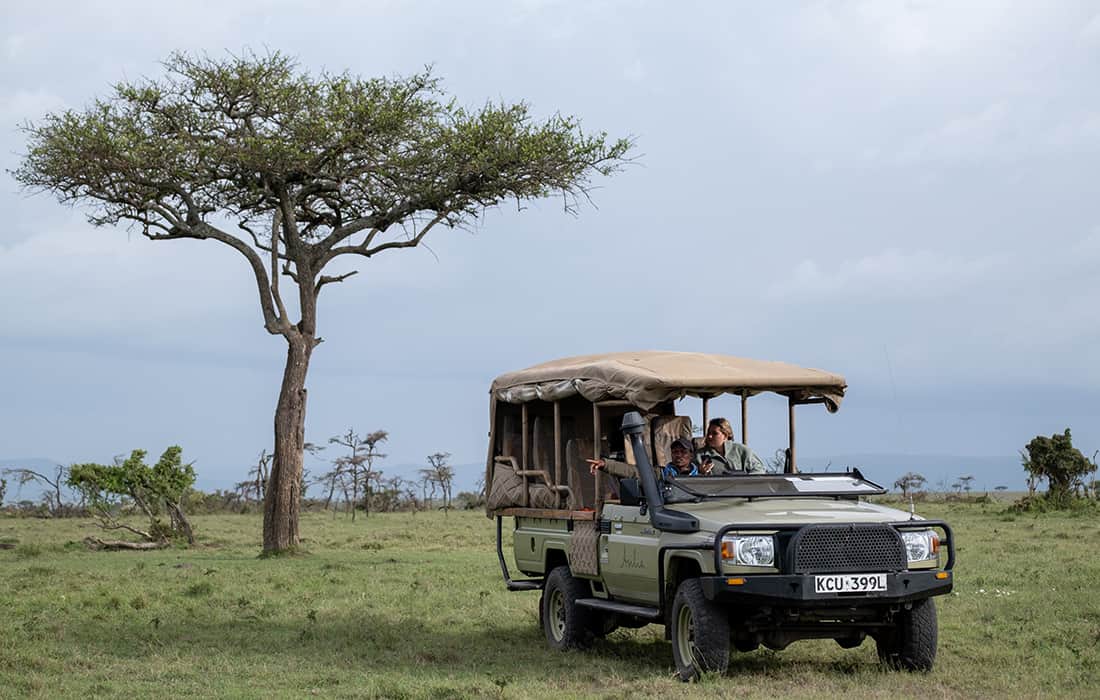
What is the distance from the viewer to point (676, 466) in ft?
37.6

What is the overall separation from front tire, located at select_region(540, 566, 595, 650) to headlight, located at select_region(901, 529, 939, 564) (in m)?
3.21

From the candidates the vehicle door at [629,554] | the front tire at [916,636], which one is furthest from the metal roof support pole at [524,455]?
the front tire at [916,636]

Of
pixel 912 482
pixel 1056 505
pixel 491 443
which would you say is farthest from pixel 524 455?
pixel 912 482

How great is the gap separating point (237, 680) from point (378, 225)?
18.2m

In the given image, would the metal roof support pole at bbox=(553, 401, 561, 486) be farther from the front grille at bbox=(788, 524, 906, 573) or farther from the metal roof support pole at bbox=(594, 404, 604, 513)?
the front grille at bbox=(788, 524, 906, 573)

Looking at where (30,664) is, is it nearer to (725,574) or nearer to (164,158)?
(725,574)

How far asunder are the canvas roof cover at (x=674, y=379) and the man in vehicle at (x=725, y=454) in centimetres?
31

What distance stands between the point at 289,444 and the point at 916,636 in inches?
716

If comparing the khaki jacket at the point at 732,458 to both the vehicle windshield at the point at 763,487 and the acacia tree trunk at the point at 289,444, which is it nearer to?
the vehicle windshield at the point at 763,487

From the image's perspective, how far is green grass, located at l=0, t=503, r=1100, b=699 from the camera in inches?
403

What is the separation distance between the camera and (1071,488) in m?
39.0

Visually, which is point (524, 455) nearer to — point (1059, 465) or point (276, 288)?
point (276, 288)

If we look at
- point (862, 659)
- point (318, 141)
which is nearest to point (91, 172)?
point (318, 141)

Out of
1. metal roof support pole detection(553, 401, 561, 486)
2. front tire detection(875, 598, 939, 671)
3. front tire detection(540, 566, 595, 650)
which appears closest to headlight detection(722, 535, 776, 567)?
front tire detection(875, 598, 939, 671)
